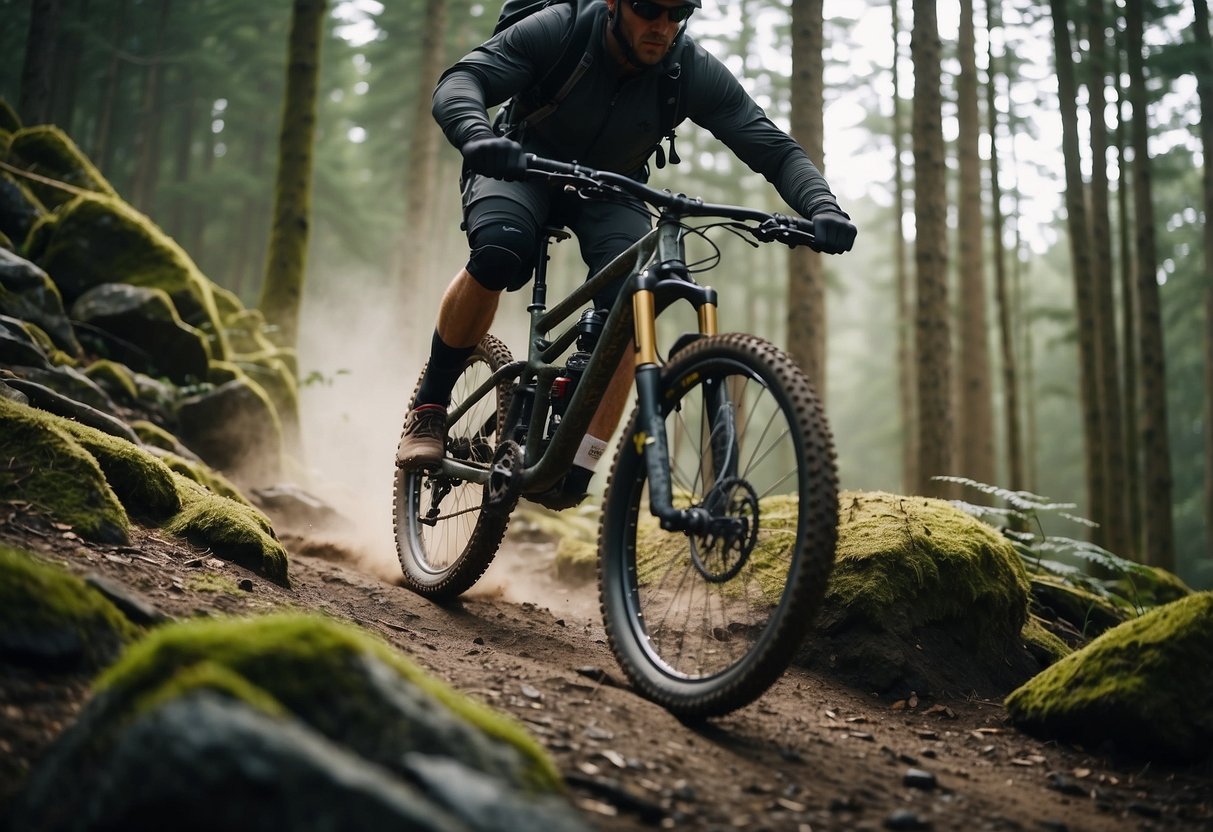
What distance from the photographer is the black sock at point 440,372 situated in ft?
15.5

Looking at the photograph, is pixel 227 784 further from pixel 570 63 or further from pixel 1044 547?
pixel 1044 547

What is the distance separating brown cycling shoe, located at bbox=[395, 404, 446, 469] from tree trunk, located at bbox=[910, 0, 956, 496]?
6.48 metres

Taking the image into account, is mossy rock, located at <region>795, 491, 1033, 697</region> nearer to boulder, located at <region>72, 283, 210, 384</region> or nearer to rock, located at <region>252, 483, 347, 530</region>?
rock, located at <region>252, 483, 347, 530</region>

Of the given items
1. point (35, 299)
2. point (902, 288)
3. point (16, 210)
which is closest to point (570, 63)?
point (35, 299)

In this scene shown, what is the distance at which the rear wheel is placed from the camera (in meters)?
4.57

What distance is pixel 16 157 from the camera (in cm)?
880

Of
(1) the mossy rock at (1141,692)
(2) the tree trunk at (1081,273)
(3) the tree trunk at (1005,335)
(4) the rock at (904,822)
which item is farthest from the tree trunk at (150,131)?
(4) the rock at (904,822)

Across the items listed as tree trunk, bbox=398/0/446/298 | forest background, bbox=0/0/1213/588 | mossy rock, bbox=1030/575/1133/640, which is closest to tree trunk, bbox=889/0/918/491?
forest background, bbox=0/0/1213/588

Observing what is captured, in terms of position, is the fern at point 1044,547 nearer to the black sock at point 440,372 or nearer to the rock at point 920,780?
the black sock at point 440,372

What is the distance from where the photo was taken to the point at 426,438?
16.0ft

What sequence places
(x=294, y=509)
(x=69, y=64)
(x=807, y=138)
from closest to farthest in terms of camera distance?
(x=294, y=509) → (x=807, y=138) → (x=69, y=64)

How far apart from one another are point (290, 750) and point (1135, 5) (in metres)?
17.1

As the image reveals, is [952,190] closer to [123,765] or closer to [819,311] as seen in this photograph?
[819,311]

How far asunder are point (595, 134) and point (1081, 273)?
12.5 metres
